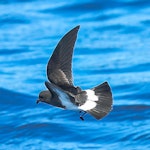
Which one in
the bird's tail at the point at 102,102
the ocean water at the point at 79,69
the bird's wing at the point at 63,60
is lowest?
the bird's tail at the point at 102,102

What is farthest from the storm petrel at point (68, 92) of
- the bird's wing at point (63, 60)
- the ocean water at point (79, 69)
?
the ocean water at point (79, 69)

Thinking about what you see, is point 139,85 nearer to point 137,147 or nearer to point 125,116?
point 125,116

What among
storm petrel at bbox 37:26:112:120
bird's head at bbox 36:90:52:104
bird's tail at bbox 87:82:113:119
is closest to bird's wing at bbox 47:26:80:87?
storm petrel at bbox 37:26:112:120

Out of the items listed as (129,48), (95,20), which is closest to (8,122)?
(129,48)

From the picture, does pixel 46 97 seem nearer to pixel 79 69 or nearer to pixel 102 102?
pixel 102 102

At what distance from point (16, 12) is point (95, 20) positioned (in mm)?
1611

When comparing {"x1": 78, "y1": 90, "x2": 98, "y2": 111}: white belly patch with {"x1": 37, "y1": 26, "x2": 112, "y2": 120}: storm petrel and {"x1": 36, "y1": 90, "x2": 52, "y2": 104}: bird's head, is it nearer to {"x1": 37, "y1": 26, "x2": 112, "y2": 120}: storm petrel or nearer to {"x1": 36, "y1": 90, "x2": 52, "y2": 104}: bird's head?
{"x1": 37, "y1": 26, "x2": 112, "y2": 120}: storm petrel

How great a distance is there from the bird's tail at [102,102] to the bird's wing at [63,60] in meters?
0.28

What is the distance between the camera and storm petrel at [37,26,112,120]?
6102mm

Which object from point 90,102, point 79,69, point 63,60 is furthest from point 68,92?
point 79,69

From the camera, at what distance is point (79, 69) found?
11.6 meters

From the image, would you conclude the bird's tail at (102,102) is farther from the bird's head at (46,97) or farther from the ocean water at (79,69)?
the ocean water at (79,69)

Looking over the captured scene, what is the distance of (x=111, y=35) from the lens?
13.2m

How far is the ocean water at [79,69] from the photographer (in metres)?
9.36
